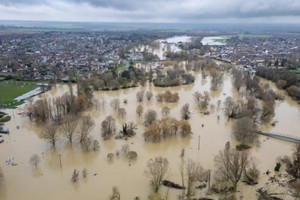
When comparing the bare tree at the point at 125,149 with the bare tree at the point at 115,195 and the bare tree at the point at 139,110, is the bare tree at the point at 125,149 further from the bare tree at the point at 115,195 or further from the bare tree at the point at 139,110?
the bare tree at the point at 139,110

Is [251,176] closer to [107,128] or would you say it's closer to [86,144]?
[86,144]

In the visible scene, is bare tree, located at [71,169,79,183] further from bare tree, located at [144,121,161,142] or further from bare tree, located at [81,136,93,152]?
bare tree, located at [144,121,161,142]

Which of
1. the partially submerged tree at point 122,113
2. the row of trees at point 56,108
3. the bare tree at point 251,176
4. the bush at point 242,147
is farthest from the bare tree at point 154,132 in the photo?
the row of trees at point 56,108

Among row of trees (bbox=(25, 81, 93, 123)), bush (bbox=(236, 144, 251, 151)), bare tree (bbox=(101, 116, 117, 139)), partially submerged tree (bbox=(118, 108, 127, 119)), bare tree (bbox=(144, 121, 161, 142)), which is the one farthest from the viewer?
partially submerged tree (bbox=(118, 108, 127, 119))

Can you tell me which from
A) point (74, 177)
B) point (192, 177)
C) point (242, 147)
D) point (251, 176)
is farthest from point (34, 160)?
point (242, 147)

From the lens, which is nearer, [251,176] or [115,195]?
[115,195]

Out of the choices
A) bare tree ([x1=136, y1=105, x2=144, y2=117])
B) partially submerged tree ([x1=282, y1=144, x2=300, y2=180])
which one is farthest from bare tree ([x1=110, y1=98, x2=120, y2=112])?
partially submerged tree ([x1=282, y1=144, x2=300, y2=180])
